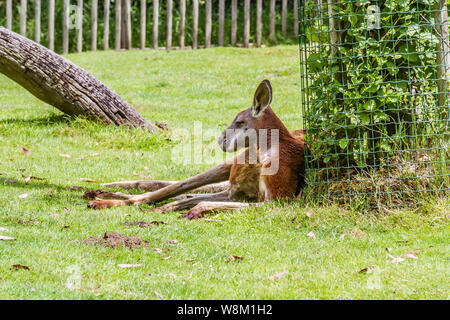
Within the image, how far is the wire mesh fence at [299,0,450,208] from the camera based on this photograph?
5.80 metres

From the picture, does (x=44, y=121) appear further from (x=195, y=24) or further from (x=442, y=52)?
(x=195, y=24)

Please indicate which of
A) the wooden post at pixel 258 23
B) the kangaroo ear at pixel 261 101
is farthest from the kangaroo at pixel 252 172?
the wooden post at pixel 258 23

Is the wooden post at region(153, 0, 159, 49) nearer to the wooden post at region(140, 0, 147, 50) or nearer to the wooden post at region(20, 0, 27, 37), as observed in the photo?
the wooden post at region(140, 0, 147, 50)

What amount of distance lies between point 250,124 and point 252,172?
1.78 feet

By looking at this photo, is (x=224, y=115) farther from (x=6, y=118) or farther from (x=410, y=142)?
(x=410, y=142)

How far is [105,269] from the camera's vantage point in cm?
448

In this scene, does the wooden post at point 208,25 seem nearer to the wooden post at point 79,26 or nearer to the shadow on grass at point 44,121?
the wooden post at point 79,26

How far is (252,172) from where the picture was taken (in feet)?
21.1

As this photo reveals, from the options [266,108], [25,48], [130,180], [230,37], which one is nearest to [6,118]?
[25,48]

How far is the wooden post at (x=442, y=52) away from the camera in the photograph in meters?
5.86

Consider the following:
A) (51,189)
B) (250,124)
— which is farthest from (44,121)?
(250,124)

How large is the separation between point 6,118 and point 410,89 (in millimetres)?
7415

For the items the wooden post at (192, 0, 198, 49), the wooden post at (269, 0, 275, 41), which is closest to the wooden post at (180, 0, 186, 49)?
the wooden post at (192, 0, 198, 49)

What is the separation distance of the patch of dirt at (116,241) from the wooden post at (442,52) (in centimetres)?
317
